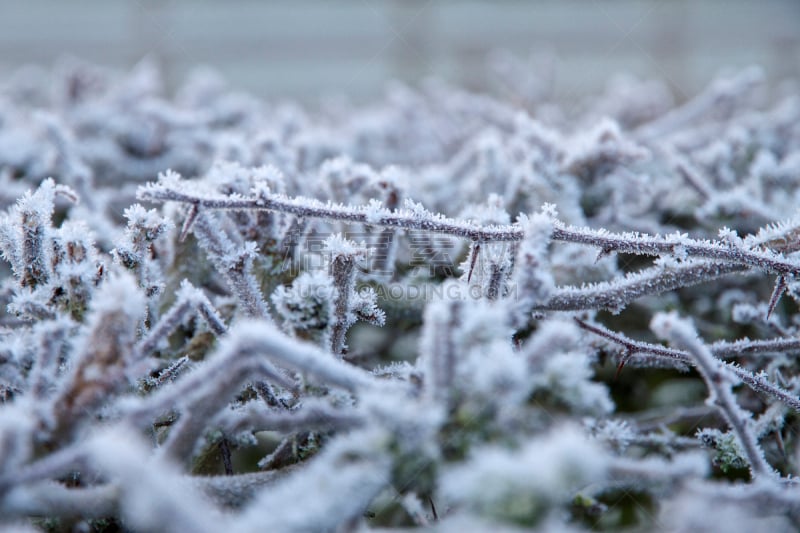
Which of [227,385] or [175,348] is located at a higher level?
[175,348]

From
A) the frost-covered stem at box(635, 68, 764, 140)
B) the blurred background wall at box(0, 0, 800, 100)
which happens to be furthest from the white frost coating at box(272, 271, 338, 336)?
the blurred background wall at box(0, 0, 800, 100)

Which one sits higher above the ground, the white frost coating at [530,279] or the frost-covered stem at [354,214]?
the frost-covered stem at [354,214]

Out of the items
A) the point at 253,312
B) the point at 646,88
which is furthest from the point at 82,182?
the point at 646,88

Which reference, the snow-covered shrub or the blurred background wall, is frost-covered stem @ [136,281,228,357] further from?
the blurred background wall

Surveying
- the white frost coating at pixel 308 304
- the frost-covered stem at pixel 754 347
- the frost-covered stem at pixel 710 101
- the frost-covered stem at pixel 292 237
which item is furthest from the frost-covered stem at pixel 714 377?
the frost-covered stem at pixel 710 101

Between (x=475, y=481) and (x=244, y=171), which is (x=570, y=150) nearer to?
(x=244, y=171)

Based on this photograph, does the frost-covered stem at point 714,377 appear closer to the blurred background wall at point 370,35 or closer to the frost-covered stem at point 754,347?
the frost-covered stem at point 754,347
